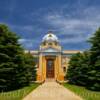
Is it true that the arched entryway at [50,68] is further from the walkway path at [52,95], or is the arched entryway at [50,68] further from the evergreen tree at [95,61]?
the walkway path at [52,95]

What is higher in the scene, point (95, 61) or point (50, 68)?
point (50, 68)

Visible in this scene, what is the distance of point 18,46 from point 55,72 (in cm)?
5069

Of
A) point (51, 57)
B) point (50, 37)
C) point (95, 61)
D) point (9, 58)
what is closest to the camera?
A: point (9, 58)

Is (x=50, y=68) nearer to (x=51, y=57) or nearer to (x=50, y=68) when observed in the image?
(x=50, y=68)

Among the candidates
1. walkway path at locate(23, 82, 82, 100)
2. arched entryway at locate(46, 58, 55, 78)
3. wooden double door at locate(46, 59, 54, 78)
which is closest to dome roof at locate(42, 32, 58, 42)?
arched entryway at locate(46, 58, 55, 78)

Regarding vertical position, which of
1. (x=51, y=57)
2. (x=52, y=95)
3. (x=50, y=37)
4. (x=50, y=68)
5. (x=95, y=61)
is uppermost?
(x=50, y=37)

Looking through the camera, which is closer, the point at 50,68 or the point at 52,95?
the point at 52,95

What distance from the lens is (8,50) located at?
90.1 feet

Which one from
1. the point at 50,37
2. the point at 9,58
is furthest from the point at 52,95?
the point at 50,37

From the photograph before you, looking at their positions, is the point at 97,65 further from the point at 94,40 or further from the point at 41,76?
the point at 41,76

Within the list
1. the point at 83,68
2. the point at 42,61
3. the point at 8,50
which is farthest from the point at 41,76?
the point at 8,50

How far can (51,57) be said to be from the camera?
78.9 meters

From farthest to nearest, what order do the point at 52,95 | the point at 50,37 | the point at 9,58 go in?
the point at 50,37 < the point at 9,58 < the point at 52,95

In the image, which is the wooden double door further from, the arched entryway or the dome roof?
the dome roof
